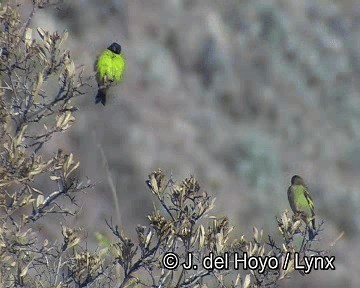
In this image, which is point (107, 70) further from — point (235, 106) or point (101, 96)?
point (235, 106)

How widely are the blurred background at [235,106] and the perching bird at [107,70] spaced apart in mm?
7811

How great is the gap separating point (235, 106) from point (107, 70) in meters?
13.5

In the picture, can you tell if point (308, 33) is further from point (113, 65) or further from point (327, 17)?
point (113, 65)

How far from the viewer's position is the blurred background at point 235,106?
48.0 ft

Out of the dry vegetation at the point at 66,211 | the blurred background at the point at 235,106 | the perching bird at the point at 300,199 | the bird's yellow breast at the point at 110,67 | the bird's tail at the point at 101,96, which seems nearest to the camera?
the dry vegetation at the point at 66,211

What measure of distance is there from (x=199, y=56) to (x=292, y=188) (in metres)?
12.8

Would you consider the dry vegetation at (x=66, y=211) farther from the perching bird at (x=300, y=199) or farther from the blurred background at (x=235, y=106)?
the blurred background at (x=235, y=106)

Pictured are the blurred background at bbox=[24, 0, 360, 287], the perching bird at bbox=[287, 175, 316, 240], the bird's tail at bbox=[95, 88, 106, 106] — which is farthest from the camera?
the blurred background at bbox=[24, 0, 360, 287]

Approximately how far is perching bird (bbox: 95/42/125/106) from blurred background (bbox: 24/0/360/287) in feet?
25.6

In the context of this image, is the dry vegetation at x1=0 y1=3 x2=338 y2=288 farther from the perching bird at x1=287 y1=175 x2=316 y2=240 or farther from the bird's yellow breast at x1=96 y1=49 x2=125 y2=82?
the perching bird at x1=287 y1=175 x2=316 y2=240

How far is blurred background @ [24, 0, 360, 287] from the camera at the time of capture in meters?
14.6

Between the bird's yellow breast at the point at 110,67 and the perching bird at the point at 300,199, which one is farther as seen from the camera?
the perching bird at the point at 300,199

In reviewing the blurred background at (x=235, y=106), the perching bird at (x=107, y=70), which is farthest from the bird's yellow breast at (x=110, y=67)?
the blurred background at (x=235, y=106)

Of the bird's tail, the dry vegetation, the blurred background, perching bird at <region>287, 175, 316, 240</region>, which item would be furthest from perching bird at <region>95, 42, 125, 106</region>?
the blurred background
